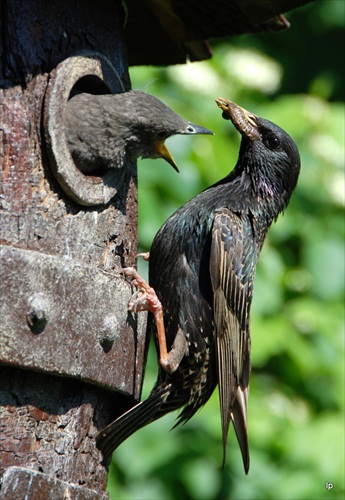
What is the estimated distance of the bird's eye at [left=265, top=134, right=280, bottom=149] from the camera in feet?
13.2

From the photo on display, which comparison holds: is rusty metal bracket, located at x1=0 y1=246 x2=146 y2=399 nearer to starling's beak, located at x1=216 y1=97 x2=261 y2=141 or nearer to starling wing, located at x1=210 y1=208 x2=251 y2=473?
starling wing, located at x1=210 y1=208 x2=251 y2=473

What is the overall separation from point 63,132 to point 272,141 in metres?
1.21

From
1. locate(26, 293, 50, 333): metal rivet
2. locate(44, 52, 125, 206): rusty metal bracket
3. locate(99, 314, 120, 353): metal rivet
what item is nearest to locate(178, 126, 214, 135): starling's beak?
locate(44, 52, 125, 206): rusty metal bracket

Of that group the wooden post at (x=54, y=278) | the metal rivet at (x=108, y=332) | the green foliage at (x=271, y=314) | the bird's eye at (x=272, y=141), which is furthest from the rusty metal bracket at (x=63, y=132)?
the green foliage at (x=271, y=314)

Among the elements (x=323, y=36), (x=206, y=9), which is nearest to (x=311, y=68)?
Result: (x=323, y=36)

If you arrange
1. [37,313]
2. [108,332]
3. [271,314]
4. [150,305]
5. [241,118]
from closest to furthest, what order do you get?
1. [37,313]
2. [108,332]
3. [150,305]
4. [241,118]
5. [271,314]

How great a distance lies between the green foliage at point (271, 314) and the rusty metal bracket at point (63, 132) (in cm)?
148

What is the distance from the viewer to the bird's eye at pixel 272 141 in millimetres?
4035

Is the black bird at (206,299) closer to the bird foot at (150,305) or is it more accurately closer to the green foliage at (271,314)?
the bird foot at (150,305)

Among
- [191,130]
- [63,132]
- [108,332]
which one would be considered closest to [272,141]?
[191,130]

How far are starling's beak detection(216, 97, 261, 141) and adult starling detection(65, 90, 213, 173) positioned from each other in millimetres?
594

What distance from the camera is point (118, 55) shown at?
11.3ft

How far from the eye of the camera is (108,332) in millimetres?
3041

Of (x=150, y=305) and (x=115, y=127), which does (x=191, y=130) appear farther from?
(x=150, y=305)
